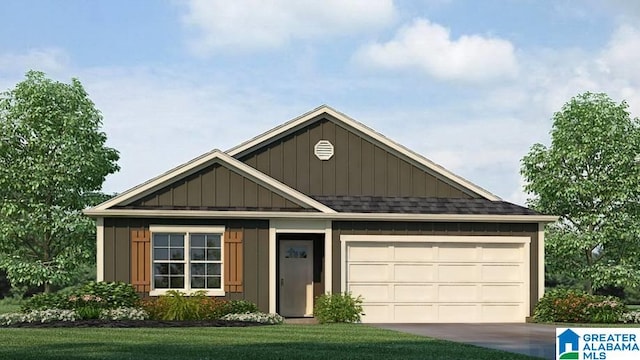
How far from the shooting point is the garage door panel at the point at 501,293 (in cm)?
2822

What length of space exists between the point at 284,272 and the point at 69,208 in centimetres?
1019

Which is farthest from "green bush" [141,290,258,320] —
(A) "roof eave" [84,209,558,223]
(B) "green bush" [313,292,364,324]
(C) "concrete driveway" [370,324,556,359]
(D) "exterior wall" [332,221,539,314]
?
(C) "concrete driveway" [370,324,556,359]

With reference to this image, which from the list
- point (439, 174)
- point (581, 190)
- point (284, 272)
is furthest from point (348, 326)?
point (581, 190)

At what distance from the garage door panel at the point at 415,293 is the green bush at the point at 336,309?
136 centimetres

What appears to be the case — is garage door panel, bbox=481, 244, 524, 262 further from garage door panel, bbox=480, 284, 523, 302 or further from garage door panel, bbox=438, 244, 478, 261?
garage door panel, bbox=480, 284, 523, 302

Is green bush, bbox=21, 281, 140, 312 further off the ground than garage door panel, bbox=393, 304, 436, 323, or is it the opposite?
green bush, bbox=21, 281, 140, 312

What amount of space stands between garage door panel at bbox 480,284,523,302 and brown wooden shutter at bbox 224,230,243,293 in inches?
257

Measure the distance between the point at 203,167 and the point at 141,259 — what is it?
276 centimetres

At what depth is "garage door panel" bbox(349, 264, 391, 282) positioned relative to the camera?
27484 mm

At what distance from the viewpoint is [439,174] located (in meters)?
29.5

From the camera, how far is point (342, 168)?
29375 mm

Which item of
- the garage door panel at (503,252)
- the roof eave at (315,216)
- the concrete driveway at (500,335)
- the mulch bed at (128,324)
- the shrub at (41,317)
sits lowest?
the concrete driveway at (500,335)

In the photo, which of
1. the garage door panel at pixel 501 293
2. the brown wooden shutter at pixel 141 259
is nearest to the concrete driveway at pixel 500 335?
the garage door panel at pixel 501 293

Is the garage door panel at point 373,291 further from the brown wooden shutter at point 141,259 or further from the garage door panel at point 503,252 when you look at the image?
the brown wooden shutter at point 141,259
